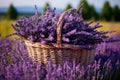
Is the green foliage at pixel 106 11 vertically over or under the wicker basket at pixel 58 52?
over

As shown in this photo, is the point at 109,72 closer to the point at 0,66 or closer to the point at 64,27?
the point at 64,27

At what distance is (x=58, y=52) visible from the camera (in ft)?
9.55

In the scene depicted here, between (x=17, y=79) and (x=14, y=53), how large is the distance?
80 cm

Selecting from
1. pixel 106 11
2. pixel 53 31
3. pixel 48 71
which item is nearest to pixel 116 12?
pixel 106 11

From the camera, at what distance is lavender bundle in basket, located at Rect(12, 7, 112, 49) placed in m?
2.89

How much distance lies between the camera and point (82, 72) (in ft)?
8.27

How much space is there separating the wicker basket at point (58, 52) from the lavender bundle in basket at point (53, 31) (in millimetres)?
51

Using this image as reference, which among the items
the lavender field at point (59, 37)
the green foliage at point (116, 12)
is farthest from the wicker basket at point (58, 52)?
the green foliage at point (116, 12)

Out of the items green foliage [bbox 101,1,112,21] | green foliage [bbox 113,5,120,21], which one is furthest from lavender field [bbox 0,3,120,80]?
green foliage [bbox 113,5,120,21]

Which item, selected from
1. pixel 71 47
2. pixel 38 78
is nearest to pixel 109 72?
pixel 71 47

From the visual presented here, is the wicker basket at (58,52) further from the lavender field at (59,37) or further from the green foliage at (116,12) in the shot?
the green foliage at (116,12)

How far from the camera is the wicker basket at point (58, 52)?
284 centimetres

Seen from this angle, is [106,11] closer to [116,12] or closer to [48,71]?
[116,12]

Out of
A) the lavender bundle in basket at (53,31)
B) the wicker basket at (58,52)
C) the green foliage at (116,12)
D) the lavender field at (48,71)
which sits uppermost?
the green foliage at (116,12)
